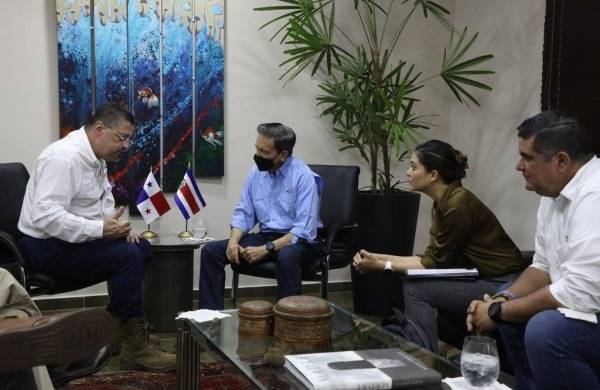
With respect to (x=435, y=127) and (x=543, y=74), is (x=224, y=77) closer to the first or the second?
(x=435, y=127)

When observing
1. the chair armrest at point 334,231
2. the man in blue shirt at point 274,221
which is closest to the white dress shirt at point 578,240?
the chair armrest at point 334,231

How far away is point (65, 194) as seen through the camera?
127 inches

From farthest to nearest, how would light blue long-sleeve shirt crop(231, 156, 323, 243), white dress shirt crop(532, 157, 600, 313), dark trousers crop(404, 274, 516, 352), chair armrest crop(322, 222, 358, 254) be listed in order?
light blue long-sleeve shirt crop(231, 156, 323, 243) < chair armrest crop(322, 222, 358, 254) < dark trousers crop(404, 274, 516, 352) < white dress shirt crop(532, 157, 600, 313)

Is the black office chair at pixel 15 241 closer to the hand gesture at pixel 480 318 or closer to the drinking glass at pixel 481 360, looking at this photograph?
the hand gesture at pixel 480 318

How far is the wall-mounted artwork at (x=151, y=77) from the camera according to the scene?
418cm

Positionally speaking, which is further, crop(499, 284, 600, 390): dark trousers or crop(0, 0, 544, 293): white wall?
crop(0, 0, 544, 293): white wall

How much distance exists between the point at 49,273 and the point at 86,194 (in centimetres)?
44

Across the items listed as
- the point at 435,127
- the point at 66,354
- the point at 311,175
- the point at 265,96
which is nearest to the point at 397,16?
the point at 435,127

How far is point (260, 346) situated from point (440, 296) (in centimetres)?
98

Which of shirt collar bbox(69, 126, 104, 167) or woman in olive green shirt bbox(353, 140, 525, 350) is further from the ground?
shirt collar bbox(69, 126, 104, 167)

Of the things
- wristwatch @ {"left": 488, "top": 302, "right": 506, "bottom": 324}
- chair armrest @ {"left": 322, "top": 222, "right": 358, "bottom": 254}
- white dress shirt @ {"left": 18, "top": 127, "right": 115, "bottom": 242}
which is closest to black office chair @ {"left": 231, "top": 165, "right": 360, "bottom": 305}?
chair armrest @ {"left": 322, "top": 222, "right": 358, "bottom": 254}

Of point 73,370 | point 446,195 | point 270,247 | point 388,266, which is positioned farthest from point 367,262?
point 73,370

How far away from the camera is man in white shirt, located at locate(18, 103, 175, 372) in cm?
319

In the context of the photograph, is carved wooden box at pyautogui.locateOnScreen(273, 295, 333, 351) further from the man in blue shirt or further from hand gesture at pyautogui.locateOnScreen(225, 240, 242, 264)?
hand gesture at pyautogui.locateOnScreen(225, 240, 242, 264)
